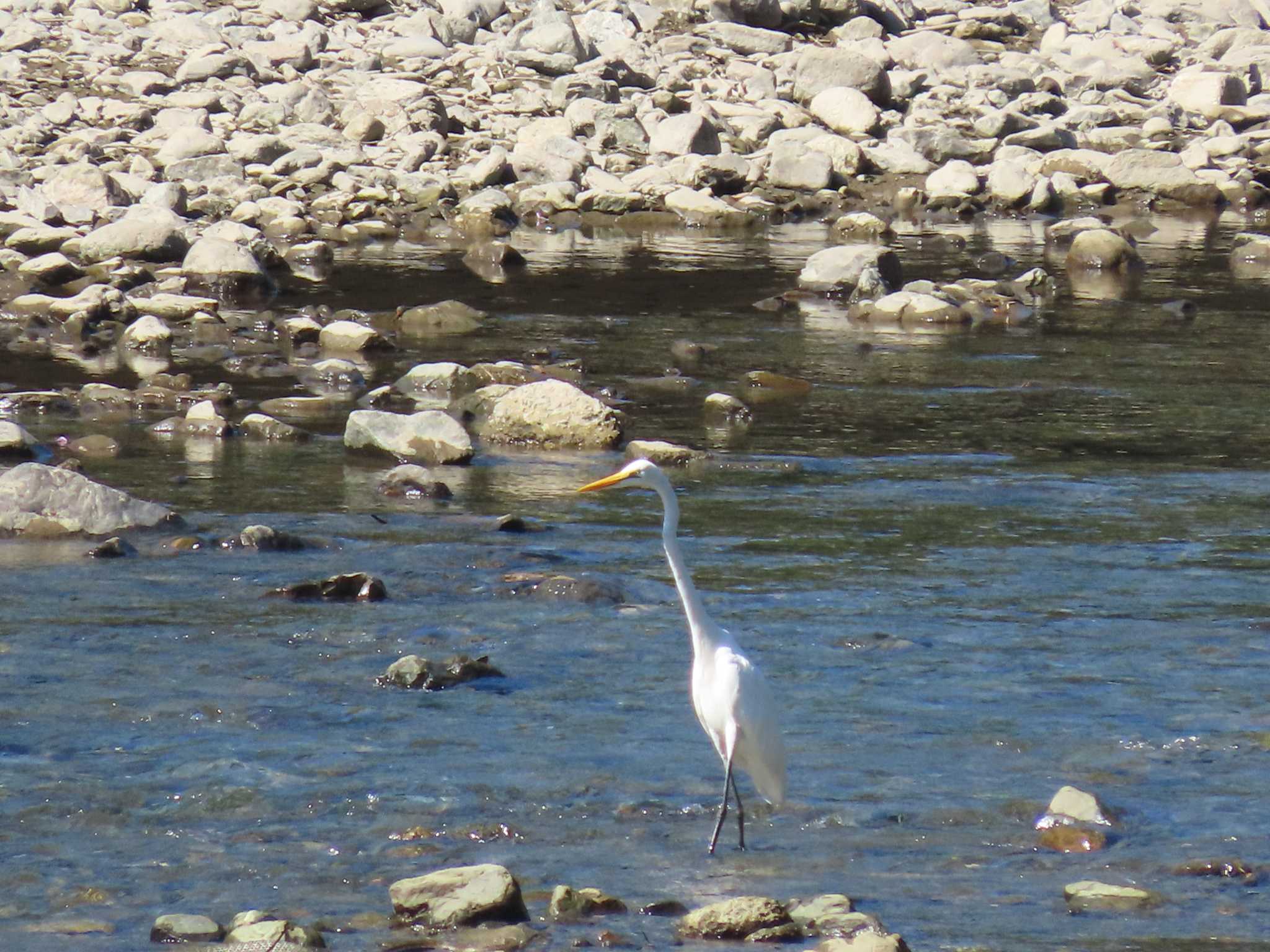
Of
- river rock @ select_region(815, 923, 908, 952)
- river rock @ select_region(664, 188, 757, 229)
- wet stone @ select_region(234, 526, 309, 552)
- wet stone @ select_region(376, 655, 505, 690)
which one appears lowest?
river rock @ select_region(664, 188, 757, 229)

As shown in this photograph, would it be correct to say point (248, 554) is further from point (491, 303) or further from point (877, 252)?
point (877, 252)

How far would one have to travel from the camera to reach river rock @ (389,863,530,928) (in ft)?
17.1

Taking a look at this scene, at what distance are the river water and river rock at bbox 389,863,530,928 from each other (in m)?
0.14

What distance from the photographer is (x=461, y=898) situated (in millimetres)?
5250

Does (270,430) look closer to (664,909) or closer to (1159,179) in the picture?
(664,909)

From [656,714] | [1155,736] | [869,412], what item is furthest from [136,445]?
[1155,736]

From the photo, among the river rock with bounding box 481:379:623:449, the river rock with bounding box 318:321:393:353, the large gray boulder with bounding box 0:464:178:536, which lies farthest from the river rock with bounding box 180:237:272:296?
the large gray boulder with bounding box 0:464:178:536

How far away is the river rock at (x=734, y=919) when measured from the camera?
5.16m

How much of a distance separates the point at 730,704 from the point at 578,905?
3.06 ft

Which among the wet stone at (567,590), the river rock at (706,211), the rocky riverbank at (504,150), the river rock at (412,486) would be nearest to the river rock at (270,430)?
the rocky riverbank at (504,150)

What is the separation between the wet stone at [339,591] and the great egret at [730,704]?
2.83m

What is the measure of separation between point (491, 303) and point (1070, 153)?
12182mm

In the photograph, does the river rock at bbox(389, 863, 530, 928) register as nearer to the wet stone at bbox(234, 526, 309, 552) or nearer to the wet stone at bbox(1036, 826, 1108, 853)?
the wet stone at bbox(1036, 826, 1108, 853)

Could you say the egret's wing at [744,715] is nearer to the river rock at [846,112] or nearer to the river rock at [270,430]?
the river rock at [270,430]
